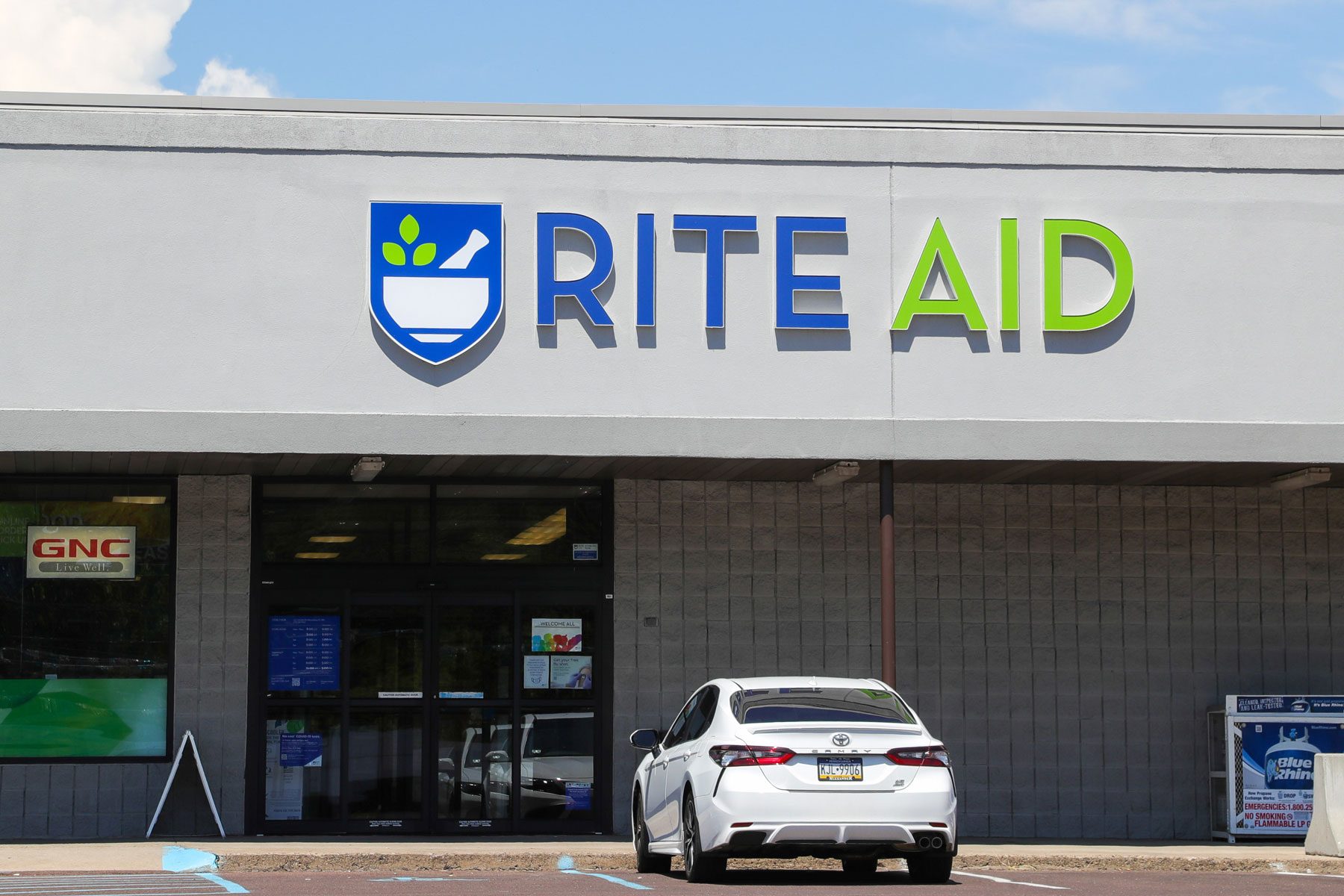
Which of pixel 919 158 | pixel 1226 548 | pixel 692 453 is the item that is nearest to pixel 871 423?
pixel 692 453

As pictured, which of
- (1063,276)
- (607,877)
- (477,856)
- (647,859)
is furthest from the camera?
(1063,276)

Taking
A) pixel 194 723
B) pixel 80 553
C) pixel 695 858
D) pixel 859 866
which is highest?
pixel 80 553

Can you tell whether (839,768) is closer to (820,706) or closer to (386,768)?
(820,706)

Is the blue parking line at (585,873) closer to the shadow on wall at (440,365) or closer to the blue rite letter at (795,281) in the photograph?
the shadow on wall at (440,365)

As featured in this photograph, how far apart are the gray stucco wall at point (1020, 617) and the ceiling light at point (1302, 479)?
0.75 m

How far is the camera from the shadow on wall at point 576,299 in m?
17.5

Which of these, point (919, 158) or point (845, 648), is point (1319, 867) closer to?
point (845, 648)

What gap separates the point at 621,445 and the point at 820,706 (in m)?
4.31

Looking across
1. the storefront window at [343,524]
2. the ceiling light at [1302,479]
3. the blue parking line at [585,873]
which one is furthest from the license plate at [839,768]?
the ceiling light at [1302,479]

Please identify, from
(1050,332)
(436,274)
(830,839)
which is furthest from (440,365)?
(830,839)

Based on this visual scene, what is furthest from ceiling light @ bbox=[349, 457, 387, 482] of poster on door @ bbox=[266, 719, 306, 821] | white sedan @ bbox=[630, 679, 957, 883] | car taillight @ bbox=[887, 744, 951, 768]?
car taillight @ bbox=[887, 744, 951, 768]

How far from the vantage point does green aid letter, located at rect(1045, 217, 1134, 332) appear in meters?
18.0

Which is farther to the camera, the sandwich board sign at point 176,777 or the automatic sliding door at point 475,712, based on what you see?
the automatic sliding door at point 475,712

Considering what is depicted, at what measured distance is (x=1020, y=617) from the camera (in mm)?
19609
